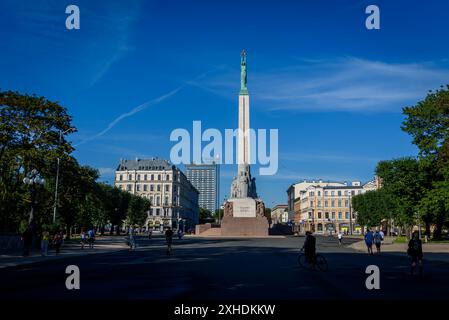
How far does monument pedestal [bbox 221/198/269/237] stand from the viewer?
246 feet

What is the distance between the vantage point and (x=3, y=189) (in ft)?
123

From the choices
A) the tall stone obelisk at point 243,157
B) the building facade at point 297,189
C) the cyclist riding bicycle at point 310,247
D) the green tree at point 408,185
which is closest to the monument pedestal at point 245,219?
the tall stone obelisk at point 243,157

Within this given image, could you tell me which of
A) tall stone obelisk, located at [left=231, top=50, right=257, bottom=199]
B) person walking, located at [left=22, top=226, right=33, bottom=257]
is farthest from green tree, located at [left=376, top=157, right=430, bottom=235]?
person walking, located at [left=22, top=226, right=33, bottom=257]

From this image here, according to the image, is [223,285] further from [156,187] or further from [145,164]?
[145,164]

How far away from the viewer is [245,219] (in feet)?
246

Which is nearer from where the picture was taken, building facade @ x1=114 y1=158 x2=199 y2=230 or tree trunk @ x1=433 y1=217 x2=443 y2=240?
tree trunk @ x1=433 y1=217 x2=443 y2=240

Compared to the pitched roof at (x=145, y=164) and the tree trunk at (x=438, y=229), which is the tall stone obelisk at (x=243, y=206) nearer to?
the tree trunk at (x=438, y=229)

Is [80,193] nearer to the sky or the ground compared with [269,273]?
nearer to the sky

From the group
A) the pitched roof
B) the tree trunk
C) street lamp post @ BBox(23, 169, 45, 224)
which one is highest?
the pitched roof

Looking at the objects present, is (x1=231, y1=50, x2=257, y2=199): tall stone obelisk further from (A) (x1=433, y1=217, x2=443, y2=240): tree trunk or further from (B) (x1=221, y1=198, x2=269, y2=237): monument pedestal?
(A) (x1=433, y1=217, x2=443, y2=240): tree trunk

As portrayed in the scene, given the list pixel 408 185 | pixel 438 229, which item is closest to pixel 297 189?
pixel 438 229
